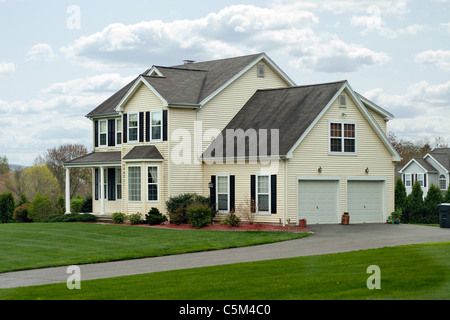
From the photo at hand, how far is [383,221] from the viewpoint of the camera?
3506cm

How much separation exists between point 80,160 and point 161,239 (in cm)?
1489

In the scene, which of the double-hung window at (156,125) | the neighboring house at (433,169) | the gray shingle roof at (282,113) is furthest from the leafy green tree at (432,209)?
the neighboring house at (433,169)

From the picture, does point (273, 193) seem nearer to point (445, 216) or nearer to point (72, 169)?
point (445, 216)

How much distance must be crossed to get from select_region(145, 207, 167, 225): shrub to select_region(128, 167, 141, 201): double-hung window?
5.48 feet

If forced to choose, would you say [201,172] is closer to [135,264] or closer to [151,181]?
[151,181]

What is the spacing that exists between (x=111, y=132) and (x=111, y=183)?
119 inches

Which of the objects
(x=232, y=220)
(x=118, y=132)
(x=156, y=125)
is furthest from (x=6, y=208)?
(x=232, y=220)

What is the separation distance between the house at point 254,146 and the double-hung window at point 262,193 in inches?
1.8

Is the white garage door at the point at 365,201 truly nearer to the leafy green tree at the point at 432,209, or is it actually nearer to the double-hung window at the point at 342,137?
the double-hung window at the point at 342,137

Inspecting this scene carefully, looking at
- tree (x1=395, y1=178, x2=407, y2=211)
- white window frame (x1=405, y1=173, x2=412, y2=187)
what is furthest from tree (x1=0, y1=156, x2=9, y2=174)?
tree (x1=395, y1=178, x2=407, y2=211)

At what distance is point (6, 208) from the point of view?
43688 mm

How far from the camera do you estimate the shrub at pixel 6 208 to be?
43500 mm

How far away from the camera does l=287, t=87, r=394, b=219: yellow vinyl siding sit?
31672 millimetres
